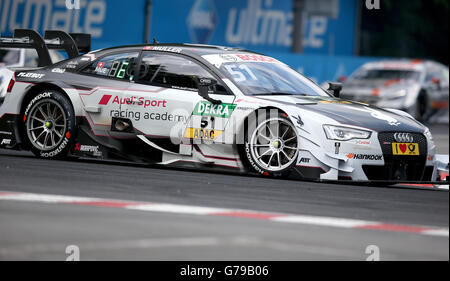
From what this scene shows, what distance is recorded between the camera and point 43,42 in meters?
12.0

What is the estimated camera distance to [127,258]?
566 centimetres

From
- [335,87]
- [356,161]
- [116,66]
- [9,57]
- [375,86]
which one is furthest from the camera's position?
[375,86]

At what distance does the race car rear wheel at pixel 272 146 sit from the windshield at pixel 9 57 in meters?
10.5

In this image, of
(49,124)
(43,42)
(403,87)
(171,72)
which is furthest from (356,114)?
(403,87)

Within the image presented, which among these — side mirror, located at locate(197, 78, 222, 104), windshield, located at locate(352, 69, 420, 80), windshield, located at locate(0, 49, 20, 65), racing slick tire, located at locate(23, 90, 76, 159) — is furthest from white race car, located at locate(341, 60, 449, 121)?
side mirror, located at locate(197, 78, 222, 104)

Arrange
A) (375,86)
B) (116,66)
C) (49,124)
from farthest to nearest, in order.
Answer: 1. (375,86)
2. (116,66)
3. (49,124)

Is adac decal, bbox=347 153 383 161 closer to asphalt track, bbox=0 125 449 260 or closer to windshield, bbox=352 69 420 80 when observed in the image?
asphalt track, bbox=0 125 449 260

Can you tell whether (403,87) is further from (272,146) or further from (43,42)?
(272,146)

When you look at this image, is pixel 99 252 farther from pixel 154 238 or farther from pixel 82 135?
pixel 82 135

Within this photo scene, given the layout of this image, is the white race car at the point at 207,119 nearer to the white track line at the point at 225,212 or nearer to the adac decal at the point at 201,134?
the adac decal at the point at 201,134

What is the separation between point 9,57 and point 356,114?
11169mm

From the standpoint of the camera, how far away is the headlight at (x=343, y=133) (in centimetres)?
954

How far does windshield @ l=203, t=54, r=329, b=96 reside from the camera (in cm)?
1033
